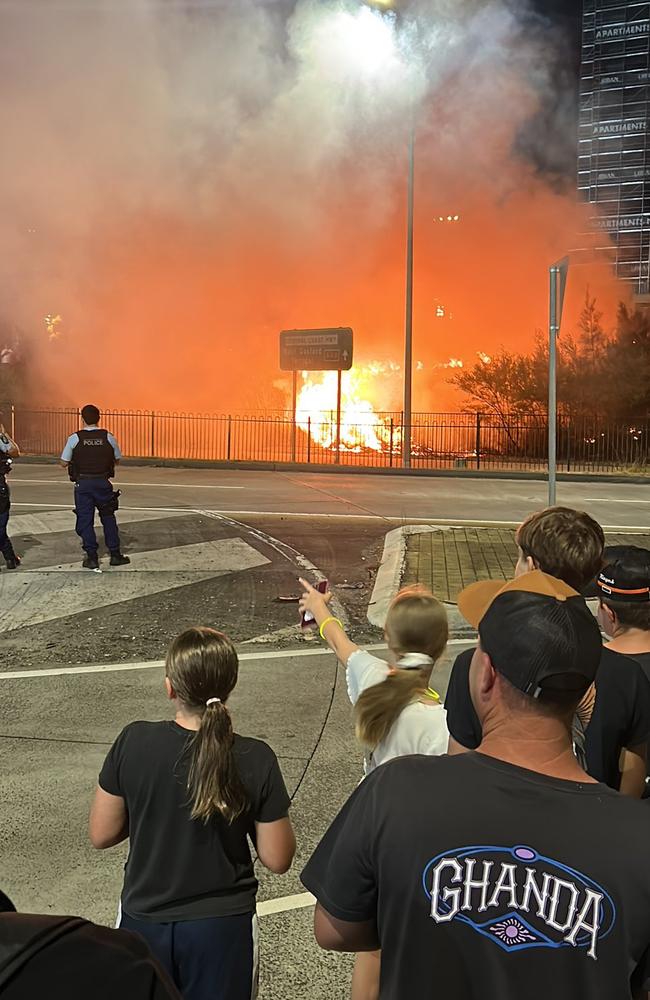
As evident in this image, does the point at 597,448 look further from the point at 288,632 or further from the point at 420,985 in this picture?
the point at 420,985

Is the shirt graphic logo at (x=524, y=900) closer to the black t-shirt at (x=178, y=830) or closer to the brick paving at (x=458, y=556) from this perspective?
the black t-shirt at (x=178, y=830)

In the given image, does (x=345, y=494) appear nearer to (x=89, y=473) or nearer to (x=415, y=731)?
(x=89, y=473)

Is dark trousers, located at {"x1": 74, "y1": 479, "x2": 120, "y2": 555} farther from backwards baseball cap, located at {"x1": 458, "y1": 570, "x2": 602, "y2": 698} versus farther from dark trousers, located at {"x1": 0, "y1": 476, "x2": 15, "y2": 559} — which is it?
backwards baseball cap, located at {"x1": 458, "y1": 570, "x2": 602, "y2": 698}

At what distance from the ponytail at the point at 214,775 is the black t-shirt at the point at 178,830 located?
0.03 m

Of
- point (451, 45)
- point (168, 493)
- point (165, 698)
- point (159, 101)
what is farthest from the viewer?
point (451, 45)

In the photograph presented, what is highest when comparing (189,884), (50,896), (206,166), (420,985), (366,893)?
(206,166)

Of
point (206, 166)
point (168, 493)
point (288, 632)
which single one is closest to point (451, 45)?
point (206, 166)

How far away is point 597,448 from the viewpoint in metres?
24.7

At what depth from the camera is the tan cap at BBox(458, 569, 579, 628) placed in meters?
1.58

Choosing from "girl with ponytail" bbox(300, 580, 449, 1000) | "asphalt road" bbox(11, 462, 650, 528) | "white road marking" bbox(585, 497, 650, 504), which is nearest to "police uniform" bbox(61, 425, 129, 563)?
"asphalt road" bbox(11, 462, 650, 528)

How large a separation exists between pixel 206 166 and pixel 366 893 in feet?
104

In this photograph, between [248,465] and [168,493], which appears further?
[248,465]

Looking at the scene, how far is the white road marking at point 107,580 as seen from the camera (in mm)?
7406

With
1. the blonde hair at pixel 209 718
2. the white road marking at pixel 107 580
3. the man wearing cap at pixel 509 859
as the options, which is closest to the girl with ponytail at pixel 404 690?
the blonde hair at pixel 209 718
